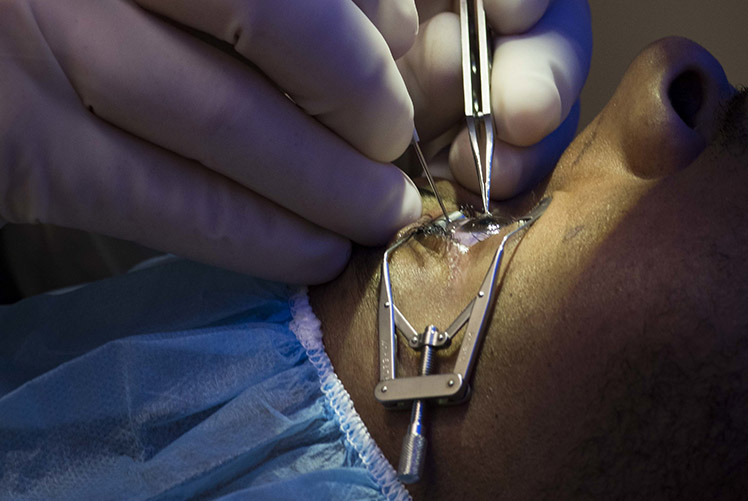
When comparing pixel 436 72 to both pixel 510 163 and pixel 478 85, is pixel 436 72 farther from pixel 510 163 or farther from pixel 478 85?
pixel 510 163

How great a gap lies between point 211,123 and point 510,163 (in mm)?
405

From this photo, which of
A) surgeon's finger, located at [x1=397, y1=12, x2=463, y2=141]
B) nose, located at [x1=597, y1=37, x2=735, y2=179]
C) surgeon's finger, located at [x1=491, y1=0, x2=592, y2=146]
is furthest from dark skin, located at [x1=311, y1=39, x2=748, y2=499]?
surgeon's finger, located at [x1=397, y1=12, x2=463, y2=141]

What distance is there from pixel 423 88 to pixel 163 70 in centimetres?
43

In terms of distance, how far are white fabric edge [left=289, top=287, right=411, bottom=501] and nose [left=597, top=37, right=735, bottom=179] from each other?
0.42 m

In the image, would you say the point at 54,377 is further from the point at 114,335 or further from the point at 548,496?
the point at 548,496

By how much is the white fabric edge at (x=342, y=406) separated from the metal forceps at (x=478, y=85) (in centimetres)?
27

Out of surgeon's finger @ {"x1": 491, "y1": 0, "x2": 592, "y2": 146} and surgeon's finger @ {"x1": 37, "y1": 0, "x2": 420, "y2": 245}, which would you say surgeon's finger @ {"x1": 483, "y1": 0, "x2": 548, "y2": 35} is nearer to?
surgeon's finger @ {"x1": 491, "y1": 0, "x2": 592, "y2": 146}

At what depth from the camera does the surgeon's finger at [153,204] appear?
71cm

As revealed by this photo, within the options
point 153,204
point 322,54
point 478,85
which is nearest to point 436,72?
point 478,85

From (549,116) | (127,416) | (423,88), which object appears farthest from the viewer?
(423,88)

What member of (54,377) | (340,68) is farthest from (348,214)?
(54,377)

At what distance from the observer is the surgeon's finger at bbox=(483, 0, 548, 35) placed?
95 centimetres

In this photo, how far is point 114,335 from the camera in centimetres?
92

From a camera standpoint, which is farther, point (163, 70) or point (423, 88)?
point (423, 88)
